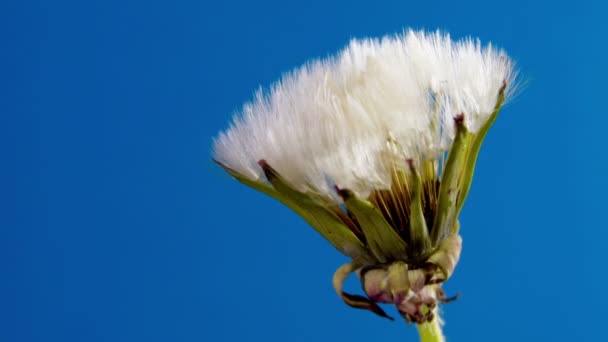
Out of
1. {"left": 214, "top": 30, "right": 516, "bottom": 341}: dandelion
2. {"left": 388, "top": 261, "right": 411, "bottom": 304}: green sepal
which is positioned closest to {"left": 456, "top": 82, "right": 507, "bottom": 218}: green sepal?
{"left": 214, "top": 30, "right": 516, "bottom": 341}: dandelion

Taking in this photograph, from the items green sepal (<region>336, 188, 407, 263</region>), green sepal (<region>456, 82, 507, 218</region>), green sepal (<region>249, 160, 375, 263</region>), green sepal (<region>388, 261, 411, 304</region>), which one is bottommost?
green sepal (<region>388, 261, 411, 304</region>)

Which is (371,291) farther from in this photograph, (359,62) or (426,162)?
(359,62)

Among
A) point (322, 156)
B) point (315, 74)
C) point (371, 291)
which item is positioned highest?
point (315, 74)

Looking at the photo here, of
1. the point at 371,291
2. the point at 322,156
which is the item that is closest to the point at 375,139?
the point at 322,156

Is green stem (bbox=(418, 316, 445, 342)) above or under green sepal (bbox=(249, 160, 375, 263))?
under

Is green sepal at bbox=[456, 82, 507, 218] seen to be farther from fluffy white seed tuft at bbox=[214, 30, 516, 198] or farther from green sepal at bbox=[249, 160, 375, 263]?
green sepal at bbox=[249, 160, 375, 263]

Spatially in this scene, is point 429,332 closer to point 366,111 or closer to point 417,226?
point 417,226

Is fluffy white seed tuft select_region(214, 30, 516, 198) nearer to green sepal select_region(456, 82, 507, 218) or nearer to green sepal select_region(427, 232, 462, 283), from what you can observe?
green sepal select_region(456, 82, 507, 218)
